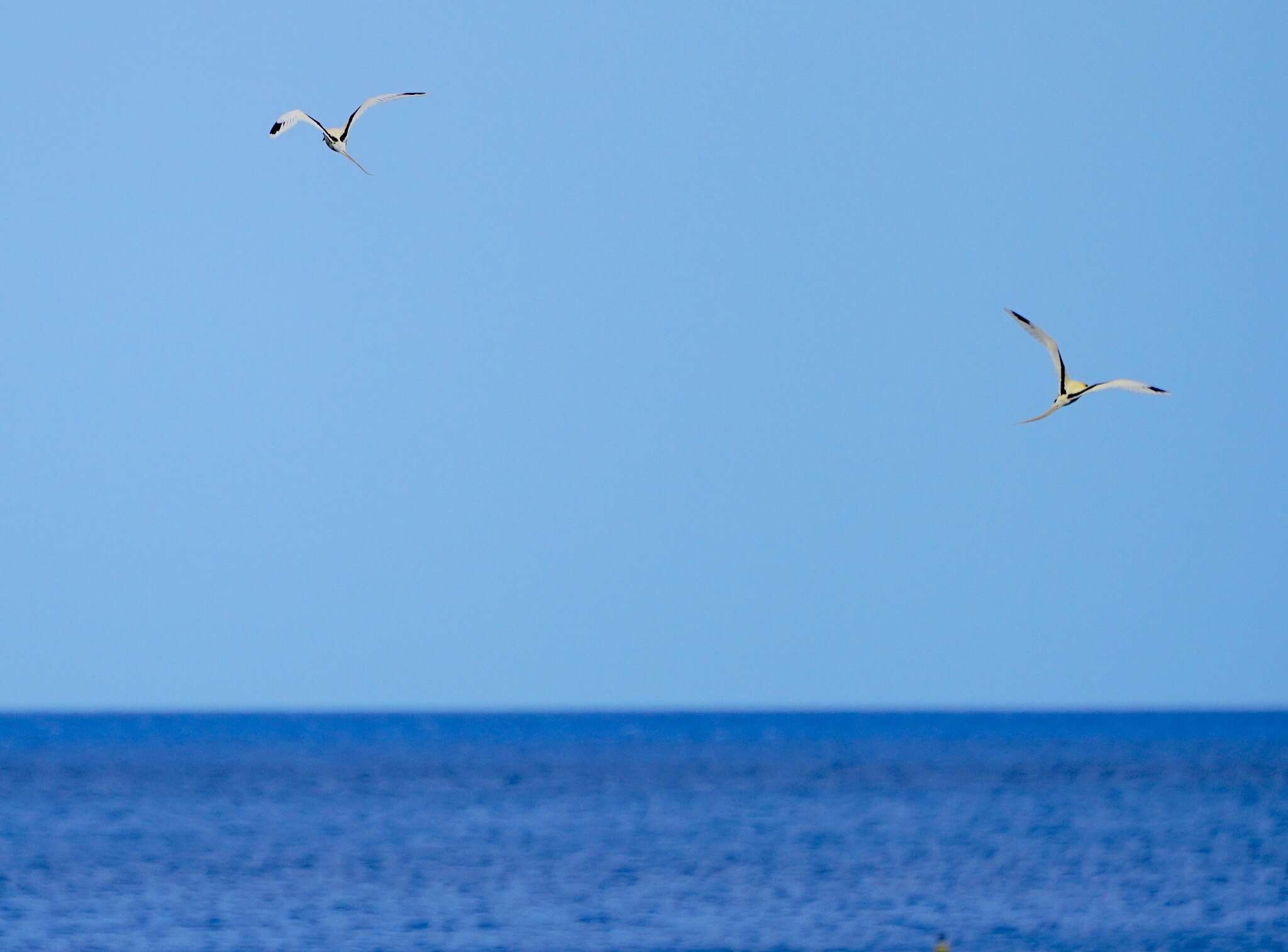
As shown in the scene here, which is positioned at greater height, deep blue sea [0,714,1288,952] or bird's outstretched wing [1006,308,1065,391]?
bird's outstretched wing [1006,308,1065,391]

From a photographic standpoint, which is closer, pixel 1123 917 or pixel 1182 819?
pixel 1123 917

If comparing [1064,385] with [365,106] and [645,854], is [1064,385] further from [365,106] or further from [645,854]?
[645,854]

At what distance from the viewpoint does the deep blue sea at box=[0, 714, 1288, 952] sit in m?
26.9

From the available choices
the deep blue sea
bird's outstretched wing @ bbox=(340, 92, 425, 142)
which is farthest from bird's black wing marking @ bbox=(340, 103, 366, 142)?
the deep blue sea

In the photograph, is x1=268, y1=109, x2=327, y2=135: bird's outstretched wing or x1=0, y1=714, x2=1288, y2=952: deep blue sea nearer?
x1=268, y1=109, x2=327, y2=135: bird's outstretched wing

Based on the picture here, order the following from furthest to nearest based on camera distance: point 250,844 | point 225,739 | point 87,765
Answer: point 225,739 < point 87,765 < point 250,844

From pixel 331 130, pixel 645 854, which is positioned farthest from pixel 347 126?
pixel 645 854

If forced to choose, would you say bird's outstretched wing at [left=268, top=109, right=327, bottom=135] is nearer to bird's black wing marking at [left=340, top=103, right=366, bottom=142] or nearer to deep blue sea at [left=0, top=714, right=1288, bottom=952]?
bird's black wing marking at [left=340, top=103, right=366, bottom=142]

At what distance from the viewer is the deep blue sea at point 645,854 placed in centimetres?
2686

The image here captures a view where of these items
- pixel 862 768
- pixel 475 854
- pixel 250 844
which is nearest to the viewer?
pixel 475 854

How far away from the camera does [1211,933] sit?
26.8 metres

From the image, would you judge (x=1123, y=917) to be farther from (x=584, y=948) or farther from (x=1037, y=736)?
(x=1037, y=736)

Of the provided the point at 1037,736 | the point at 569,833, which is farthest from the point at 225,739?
the point at 569,833

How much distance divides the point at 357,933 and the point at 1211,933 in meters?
10.6
